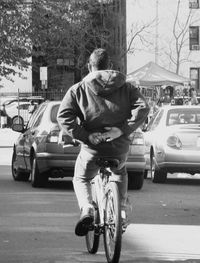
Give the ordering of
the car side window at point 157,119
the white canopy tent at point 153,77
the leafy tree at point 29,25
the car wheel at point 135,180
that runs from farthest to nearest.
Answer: the white canopy tent at point 153,77, the leafy tree at point 29,25, the car side window at point 157,119, the car wheel at point 135,180

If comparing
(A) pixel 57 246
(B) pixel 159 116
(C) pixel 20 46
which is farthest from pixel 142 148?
(C) pixel 20 46

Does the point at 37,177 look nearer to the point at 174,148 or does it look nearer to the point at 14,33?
the point at 174,148

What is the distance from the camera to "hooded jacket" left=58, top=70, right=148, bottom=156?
8.05 metres

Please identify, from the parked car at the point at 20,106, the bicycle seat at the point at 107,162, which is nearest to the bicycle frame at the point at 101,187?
the bicycle seat at the point at 107,162

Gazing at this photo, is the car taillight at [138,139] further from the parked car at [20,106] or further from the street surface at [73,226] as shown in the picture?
the parked car at [20,106]

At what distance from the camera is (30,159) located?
15695mm

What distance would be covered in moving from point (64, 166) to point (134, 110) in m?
6.57

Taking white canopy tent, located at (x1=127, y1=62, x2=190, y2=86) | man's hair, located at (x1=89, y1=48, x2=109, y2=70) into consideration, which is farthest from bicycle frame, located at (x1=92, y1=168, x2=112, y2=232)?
white canopy tent, located at (x1=127, y1=62, x2=190, y2=86)

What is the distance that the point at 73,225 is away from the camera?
1063 centimetres

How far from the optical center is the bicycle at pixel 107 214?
7602 millimetres

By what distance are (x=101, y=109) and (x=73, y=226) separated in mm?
2784

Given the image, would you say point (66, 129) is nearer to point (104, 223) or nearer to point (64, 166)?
point (104, 223)

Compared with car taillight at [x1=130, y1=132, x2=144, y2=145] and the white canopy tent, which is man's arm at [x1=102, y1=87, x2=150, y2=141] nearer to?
car taillight at [x1=130, y1=132, x2=144, y2=145]

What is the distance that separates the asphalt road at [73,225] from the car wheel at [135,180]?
0.14m
